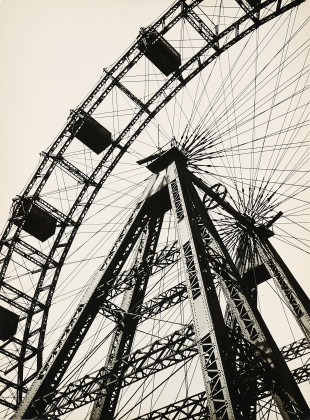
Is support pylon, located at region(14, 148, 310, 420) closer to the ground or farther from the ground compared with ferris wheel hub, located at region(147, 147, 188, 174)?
closer to the ground

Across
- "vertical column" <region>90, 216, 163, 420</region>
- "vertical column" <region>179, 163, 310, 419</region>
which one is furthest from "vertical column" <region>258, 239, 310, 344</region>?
"vertical column" <region>90, 216, 163, 420</region>

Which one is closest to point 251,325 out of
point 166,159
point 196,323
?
point 196,323

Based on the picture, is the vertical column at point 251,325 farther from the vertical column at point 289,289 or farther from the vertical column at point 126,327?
the vertical column at point 289,289

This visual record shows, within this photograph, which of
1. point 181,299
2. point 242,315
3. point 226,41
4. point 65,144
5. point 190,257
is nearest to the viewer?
point 190,257

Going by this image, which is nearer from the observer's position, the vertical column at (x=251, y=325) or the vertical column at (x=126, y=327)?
the vertical column at (x=251, y=325)

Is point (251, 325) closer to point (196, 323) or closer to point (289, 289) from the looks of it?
point (196, 323)

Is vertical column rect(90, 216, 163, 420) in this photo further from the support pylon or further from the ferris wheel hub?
the ferris wheel hub

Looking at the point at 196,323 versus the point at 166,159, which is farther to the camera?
the point at 166,159

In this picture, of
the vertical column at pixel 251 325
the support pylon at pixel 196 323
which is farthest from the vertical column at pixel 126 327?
the vertical column at pixel 251 325

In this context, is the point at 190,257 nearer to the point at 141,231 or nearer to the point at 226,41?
the point at 141,231

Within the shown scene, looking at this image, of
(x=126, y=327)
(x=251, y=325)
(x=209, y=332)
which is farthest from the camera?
(x=126, y=327)

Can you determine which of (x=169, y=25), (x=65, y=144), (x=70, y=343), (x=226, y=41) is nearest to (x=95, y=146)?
(x=65, y=144)
